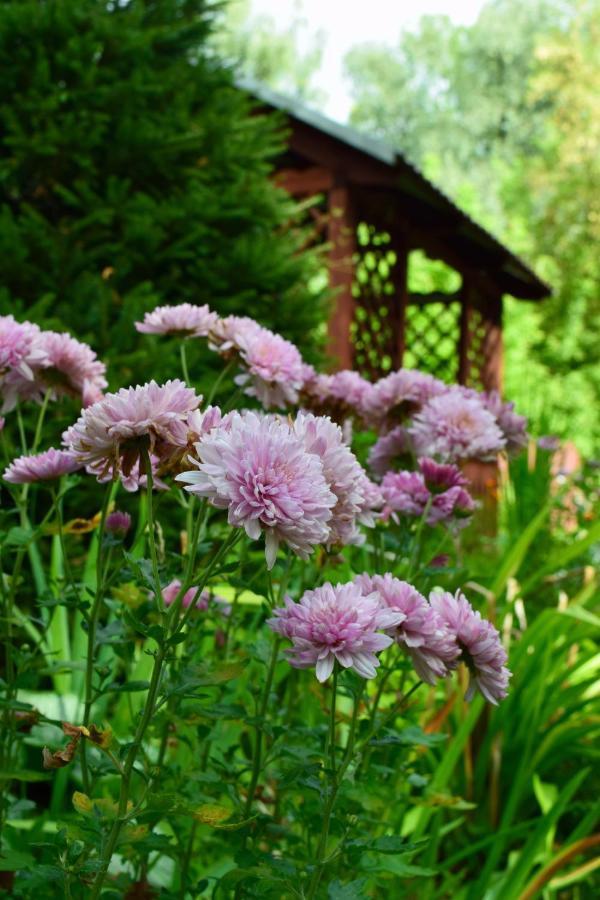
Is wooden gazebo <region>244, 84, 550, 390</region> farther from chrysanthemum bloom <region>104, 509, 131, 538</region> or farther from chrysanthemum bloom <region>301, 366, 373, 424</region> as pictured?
chrysanthemum bloom <region>104, 509, 131, 538</region>

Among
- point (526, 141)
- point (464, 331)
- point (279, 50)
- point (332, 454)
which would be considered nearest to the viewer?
point (332, 454)

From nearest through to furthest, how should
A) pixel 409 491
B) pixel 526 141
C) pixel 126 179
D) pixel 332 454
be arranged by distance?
pixel 332 454 → pixel 409 491 → pixel 126 179 → pixel 526 141

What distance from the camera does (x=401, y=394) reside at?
172 cm

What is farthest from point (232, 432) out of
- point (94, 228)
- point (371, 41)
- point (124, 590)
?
point (371, 41)

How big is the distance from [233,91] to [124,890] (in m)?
3.09

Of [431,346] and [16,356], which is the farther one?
[431,346]

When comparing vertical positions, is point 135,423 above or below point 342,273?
below

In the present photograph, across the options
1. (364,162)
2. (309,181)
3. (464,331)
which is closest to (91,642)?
(364,162)

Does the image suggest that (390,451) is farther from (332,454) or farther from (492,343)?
(492,343)

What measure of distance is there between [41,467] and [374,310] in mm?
6708

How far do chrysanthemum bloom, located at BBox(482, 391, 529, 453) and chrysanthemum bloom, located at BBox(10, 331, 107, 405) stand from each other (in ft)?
2.23

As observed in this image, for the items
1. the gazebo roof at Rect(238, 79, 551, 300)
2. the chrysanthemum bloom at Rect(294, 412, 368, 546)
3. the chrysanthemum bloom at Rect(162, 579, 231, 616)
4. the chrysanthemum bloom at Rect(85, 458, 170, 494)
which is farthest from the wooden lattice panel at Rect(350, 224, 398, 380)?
the chrysanthemum bloom at Rect(294, 412, 368, 546)

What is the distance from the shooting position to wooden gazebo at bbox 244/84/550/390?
6469 millimetres

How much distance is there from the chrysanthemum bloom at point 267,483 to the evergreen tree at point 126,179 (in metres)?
2.29
